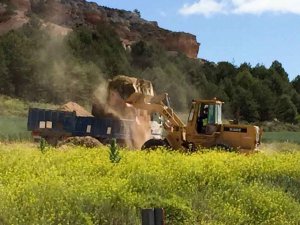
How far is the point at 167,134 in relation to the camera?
22719 mm

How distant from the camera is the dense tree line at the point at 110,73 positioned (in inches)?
2293

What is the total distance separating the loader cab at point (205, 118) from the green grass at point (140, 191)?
6.36 m

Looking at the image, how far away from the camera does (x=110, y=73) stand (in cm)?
6794

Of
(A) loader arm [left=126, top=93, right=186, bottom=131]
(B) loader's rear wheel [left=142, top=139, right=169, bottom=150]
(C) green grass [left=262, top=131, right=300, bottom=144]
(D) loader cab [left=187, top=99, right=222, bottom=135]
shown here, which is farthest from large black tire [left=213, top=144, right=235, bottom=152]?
(C) green grass [left=262, top=131, right=300, bottom=144]

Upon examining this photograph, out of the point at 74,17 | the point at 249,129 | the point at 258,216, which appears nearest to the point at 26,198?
the point at 258,216

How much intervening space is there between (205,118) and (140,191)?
36.7ft

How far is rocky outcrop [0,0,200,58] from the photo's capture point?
9044cm

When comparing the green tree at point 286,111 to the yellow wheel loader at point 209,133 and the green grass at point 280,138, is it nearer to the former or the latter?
the green grass at point 280,138

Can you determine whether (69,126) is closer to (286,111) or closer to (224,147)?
(224,147)

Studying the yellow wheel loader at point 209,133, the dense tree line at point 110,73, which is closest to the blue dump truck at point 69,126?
A: the yellow wheel loader at point 209,133

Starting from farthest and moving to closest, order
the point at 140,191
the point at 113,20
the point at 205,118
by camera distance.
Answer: the point at 113,20 → the point at 205,118 → the point at 140,191

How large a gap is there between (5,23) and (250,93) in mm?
31870

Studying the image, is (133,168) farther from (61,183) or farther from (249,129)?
(249,129)

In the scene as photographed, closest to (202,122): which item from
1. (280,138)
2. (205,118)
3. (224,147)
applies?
(205,118)
